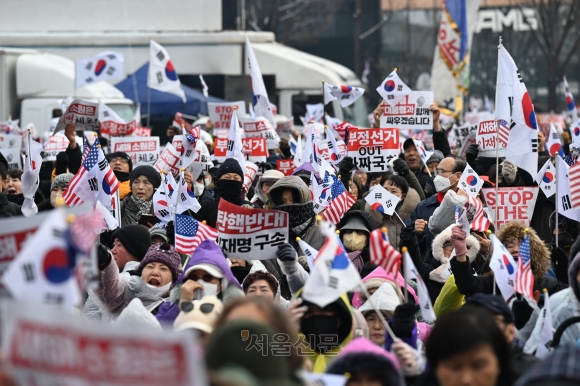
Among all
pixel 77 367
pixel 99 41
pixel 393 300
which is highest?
pixel 99 41

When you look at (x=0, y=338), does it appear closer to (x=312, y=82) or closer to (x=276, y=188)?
(x=276, y=188)

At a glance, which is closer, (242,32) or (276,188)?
(276,188)

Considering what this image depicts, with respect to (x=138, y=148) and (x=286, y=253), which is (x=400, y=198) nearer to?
(x=286, y=253)

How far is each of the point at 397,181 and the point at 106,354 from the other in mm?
7497

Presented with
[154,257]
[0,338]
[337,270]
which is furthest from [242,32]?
[0,338]

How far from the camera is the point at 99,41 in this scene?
74.0 ft

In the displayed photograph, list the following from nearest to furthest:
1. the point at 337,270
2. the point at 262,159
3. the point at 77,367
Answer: the point at 77,367 < the point at 337,270 < the point at 262,159

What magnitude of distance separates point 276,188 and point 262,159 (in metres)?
5.13

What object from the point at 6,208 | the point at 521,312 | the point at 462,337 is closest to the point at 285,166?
the point at 6,208

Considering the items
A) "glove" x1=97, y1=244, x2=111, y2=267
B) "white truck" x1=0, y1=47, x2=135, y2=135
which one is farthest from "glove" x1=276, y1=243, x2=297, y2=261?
"white truck" x1=0, y1=47, x2=135, y2=135

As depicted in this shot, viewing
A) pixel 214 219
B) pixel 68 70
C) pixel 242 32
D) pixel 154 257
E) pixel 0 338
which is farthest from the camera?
pixel 242 32

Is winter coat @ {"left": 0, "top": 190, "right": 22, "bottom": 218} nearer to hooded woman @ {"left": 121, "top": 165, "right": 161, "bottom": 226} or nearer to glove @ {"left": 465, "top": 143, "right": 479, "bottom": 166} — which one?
hooded woman @ {"left": 121, "top": 165, "right": 161, "bottom": 226}

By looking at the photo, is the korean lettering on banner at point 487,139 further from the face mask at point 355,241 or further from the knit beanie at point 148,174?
the face mask at point 355,241

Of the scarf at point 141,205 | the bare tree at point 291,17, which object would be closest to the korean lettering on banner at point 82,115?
the scarf at point 141,205
